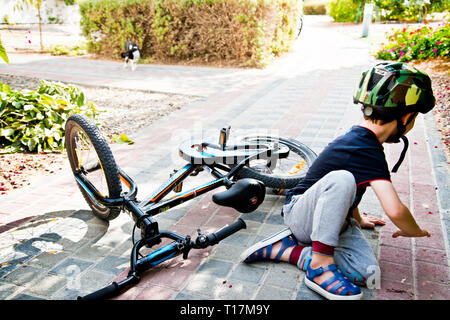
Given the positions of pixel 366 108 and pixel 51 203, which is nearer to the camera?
pixel 366 108

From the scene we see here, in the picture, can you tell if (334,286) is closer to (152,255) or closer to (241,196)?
(241,196)

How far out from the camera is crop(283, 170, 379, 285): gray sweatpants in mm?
2086

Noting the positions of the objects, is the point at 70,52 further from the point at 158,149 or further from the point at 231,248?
the point at 231,248

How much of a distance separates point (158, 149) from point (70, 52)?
429 inches

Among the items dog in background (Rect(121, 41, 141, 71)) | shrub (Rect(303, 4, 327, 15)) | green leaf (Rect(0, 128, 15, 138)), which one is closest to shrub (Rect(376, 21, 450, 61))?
dog in background (Rect(121, 41, 141, 71))

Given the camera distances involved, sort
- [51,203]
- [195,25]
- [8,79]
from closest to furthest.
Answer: [51,203] → [8,79] → [195,25]

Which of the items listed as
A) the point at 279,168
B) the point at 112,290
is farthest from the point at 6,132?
the point at 112,290

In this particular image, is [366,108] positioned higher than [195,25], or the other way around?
[195,25]

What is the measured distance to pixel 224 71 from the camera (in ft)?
33.4

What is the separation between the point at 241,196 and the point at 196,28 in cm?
930

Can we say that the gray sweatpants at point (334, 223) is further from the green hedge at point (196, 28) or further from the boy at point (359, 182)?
the green hedge at point (196, 28)

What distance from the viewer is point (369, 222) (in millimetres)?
2816

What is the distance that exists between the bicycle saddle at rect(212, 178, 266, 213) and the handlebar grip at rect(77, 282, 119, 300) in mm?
833

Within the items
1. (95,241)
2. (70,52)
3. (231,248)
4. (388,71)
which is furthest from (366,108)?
(70,52)
